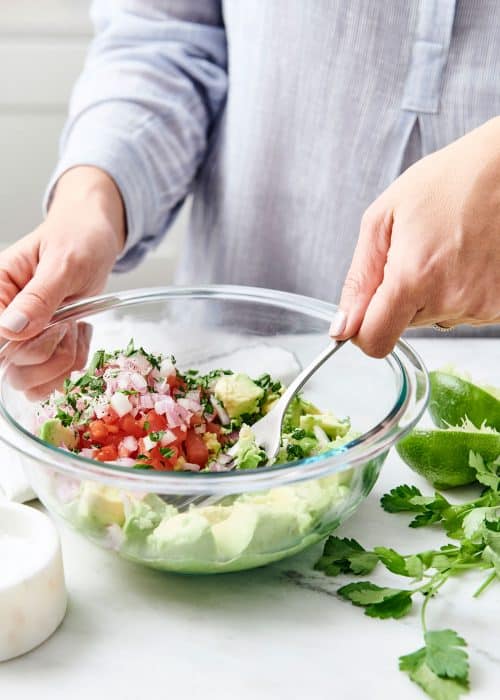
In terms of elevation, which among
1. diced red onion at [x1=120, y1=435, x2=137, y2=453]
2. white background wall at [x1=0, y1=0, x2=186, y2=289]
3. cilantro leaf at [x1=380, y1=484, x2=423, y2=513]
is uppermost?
diced red onion at [x1=120, y1=435, x2=137, y2=453]

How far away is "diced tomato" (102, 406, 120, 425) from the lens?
0.97 meters

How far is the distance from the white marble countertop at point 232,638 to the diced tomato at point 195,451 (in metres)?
0.12

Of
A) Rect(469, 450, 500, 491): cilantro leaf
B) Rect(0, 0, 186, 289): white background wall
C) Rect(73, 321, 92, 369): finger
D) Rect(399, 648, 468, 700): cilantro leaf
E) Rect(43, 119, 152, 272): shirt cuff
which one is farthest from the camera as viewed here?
Rect(0, 0, 186, 289): white background wall

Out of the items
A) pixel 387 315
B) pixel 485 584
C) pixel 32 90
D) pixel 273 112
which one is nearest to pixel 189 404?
pixel 387 315

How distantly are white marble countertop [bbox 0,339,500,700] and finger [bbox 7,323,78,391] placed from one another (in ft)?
0.59

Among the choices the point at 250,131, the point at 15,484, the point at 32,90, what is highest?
the point at 250,131

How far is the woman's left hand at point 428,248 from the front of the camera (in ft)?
3.20

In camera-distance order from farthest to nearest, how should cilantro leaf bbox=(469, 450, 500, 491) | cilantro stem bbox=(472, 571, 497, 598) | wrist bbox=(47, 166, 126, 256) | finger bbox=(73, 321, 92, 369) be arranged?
wrist bbox=(47, 166, 126, 256), finger bbox=(73, 321, 92, 369), cilantro leaf bbox=(469, 450, 500, 491), cilantro stem bbox=(472, 571, 497, 598)

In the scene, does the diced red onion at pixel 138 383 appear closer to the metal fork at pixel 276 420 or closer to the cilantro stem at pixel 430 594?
the metal fork at pixel 276 420

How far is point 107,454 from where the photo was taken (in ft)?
3.13

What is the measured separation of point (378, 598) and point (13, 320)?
482 millimetres

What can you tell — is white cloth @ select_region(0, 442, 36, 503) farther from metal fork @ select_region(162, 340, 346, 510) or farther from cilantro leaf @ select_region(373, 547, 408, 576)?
cilantro leaf @ select_region(373, 547, 408, 576)

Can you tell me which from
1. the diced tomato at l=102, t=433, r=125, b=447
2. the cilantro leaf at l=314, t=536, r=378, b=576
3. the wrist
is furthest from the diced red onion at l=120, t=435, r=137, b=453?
the wrist

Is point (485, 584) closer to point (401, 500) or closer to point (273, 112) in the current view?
point (401, 500)
